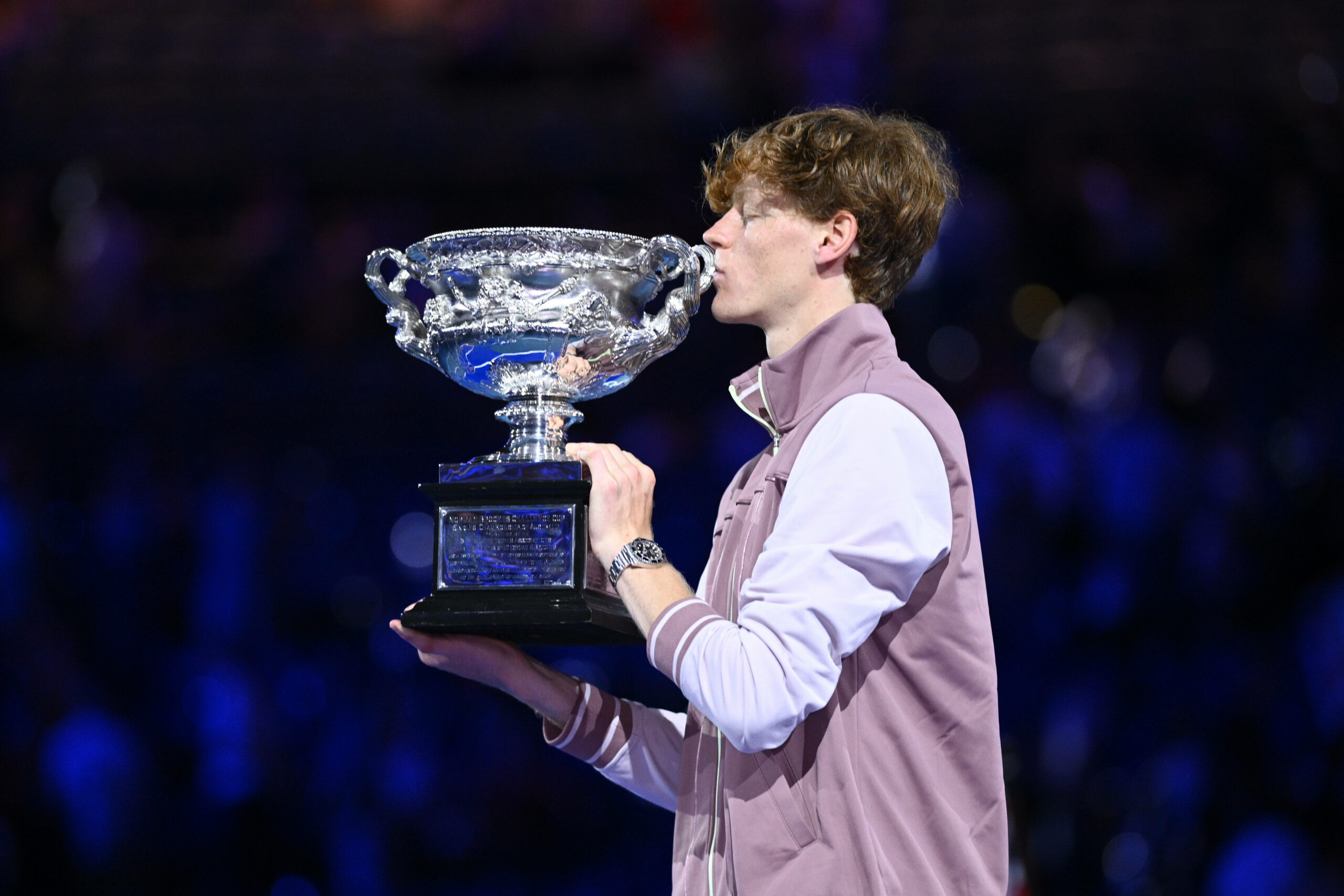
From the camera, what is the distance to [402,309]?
169 cm

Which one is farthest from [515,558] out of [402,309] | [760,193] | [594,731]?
[760,193]

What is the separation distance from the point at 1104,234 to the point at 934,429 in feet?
10.1

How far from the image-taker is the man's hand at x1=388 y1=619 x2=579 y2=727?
1587 mm

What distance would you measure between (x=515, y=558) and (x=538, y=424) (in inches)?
7.4

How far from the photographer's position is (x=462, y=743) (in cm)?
414

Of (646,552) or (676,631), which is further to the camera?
(646,552)

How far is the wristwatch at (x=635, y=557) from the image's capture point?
54.5 inches

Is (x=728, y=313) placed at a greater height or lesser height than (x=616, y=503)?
greater

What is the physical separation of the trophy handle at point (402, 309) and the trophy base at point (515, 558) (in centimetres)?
18

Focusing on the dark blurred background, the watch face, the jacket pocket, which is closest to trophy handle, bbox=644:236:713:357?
the watch face

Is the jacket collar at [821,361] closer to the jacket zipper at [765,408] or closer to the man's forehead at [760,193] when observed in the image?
the jacket zipper at [765,408]

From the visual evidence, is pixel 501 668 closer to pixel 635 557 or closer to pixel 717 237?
pixel 635 557

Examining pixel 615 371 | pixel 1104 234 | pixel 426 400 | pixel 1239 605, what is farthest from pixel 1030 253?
pixel 615 371

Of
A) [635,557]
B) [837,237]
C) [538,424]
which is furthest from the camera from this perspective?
[538,424]
